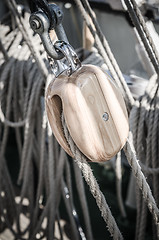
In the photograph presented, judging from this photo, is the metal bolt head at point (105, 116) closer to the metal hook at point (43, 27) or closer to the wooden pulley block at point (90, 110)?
the wooden pulley block at point (90, 110)

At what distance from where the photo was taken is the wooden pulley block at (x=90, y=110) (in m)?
0.68

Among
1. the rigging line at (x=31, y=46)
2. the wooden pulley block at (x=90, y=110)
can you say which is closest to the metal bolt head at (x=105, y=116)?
the wooden pulley block at (x=90, y=110)

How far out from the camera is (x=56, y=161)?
149cm

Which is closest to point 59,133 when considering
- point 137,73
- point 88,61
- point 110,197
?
point 88,61

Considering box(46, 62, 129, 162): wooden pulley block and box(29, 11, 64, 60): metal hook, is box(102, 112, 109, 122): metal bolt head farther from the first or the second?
box(29, 11, 64, 60): metal hook

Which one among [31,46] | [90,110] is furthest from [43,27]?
[31,46]

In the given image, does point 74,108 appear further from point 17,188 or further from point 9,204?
point 17,188

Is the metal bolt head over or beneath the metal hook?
beneath

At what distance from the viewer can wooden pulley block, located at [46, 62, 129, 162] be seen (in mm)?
678

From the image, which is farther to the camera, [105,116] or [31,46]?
[31,46]

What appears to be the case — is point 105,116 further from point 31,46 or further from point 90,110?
point 31,46

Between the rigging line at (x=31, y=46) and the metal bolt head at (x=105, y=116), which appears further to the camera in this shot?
the rigging line at (x=31, y=46)

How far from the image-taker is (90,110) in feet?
2.26

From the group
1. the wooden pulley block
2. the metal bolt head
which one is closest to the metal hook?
the wooden pulley block
